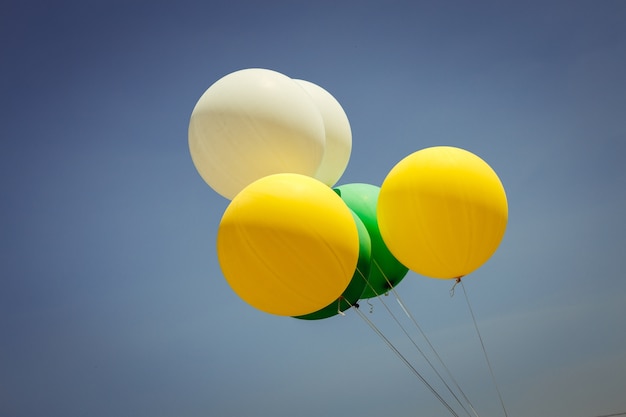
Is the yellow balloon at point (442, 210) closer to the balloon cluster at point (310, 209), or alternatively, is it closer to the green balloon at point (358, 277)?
the balloon cluster at point (310, 209)

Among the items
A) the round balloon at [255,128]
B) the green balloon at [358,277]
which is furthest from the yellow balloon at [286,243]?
the round balloon at [255,128]

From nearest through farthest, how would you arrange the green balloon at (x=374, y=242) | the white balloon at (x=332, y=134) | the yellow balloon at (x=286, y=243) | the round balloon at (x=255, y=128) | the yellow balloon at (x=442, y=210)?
1. the yellow balloon at (x=286, y=243)
2. the yellow balloon at (x=442, y=210)
3. the round balloon at (x=255, y=128)
4. the green balloon at (x=374, y=242)
5. the white balloon at (x=332, y=134)

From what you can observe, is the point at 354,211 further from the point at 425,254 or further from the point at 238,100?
the point at 238,100

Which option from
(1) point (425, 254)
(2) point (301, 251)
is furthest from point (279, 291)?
(1) point (425, 254)

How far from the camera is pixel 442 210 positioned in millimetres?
4977

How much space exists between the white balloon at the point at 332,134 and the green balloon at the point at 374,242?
21cm

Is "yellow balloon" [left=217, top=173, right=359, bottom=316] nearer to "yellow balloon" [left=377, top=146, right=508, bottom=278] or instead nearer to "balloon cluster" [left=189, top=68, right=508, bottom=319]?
"balloon cluster" [left=189, top=68, right=508, bottom=319]

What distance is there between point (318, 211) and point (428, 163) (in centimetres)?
108

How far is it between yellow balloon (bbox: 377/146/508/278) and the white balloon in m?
0.97

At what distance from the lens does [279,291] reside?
15.5 ft

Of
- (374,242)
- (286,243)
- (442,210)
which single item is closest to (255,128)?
(286,243)

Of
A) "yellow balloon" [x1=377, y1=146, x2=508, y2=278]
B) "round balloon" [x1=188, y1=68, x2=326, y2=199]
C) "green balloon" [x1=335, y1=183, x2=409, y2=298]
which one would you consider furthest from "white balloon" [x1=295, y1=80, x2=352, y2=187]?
"yellow balloon" [x1=377, y1=146, x2=508, y2=278]

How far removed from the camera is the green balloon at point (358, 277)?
5.32 meters

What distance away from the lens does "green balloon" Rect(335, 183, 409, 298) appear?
227 inches
